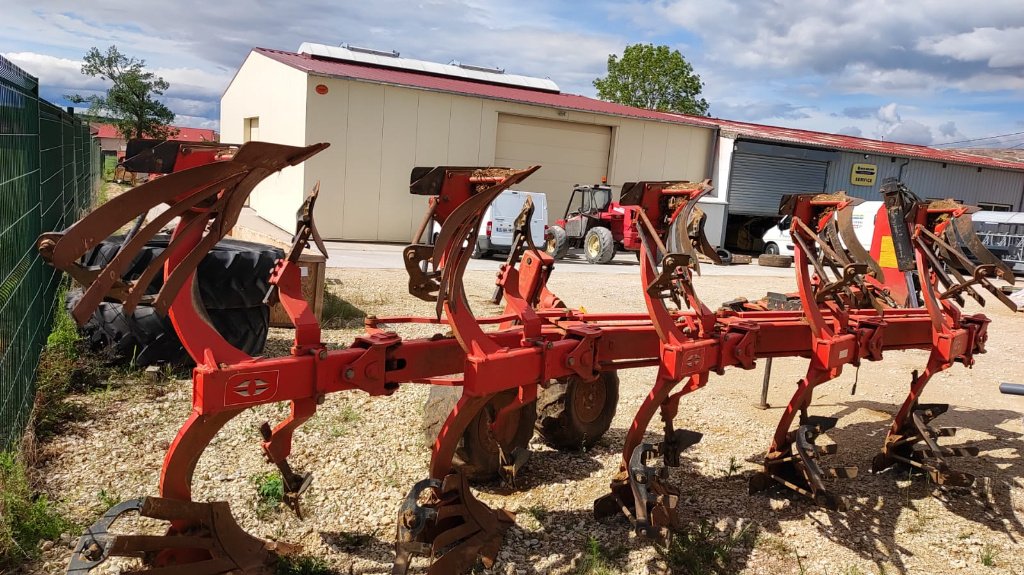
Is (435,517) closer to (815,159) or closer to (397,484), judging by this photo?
(397,484)

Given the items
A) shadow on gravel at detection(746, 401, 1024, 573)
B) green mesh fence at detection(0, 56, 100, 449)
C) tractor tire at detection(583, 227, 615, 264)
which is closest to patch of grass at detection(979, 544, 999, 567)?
shadow on gravel at detection(746, 401, 1024, 573)

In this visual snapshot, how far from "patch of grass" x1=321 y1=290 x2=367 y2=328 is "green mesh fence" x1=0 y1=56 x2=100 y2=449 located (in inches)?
98.1

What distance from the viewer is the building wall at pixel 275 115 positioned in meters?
17.7

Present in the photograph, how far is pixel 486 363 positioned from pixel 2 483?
89.6 inches

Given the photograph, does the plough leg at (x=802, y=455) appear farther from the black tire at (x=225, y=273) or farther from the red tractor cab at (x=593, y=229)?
the red tractor cab at (x=593, y=229)

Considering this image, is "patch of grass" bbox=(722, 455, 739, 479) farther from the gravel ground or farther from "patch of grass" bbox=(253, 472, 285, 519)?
"patch of grass" bbox=(253, 472, 285, 519)

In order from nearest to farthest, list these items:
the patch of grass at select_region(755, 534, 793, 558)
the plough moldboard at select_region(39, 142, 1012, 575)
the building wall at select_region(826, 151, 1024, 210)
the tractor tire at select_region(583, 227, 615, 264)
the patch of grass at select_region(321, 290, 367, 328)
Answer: the plough moldboard at select_region(39, 142, 1012, 575), the patch of grass at select_region(755, 534, 793, 558), the patch of grass at select_region(321, 290, 367, 328), the tractor tire at select_region(583, 227, 615, 264), the building wall at select_region(826, 151, 1024, 210)

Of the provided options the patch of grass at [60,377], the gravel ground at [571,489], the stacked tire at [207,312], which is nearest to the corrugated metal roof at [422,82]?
the stacked tire at [207,312]

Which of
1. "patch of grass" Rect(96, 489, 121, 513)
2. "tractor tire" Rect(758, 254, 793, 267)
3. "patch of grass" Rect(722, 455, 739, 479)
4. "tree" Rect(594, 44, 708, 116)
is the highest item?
"tree" Rect(594, 44, 708, 116)

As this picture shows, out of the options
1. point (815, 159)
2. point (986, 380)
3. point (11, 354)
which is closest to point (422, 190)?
point (11, 354)

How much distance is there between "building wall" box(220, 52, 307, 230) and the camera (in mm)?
17734

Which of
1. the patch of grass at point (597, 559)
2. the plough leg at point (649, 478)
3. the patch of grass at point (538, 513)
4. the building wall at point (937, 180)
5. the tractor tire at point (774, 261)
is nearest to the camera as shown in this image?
the patch of grass at point (597, 559)

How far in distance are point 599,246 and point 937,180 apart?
1533 cm

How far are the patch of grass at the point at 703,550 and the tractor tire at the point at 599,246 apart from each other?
1366 cm
